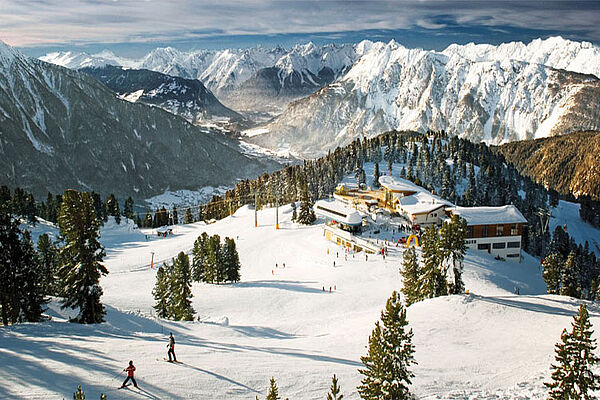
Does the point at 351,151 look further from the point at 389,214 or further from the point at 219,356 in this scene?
the point at 219,356

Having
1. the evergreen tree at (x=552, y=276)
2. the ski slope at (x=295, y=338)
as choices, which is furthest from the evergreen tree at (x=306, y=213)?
the evergreen tree at (x=552, y=276)

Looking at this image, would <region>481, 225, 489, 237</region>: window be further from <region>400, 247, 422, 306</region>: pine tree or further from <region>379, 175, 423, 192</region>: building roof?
<region>400, 247, 422, 306</region>: pine tree

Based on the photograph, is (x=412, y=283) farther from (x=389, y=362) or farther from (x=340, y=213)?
(x=340, y=213)

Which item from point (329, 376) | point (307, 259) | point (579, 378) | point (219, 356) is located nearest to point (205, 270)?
point (307, 259)

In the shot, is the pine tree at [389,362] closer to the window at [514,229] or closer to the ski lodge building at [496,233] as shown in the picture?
the ski lodge building at [496,233]

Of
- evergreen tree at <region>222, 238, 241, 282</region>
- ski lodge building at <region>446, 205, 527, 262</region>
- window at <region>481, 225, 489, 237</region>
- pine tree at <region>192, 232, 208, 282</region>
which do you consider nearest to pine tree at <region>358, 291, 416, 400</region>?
evergreen tree at <region>222, 238, 241, 282</region>

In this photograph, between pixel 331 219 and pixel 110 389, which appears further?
pixel 331 219
